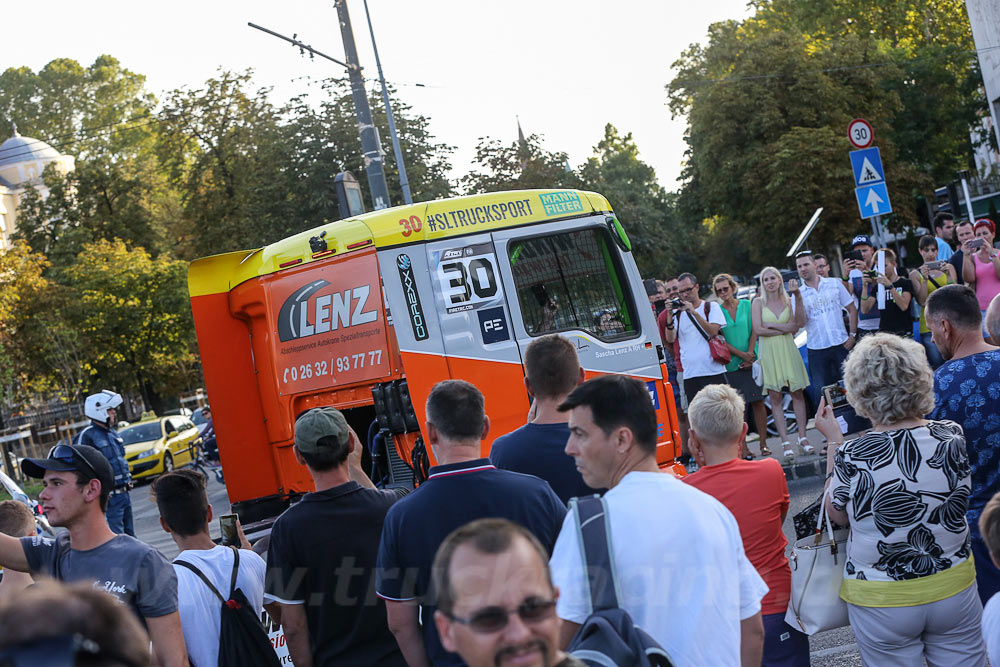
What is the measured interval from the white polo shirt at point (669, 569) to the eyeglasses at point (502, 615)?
697 mm

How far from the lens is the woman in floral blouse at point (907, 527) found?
3703 millimetres

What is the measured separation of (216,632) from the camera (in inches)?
158

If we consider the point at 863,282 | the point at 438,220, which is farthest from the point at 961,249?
the point at 438,220

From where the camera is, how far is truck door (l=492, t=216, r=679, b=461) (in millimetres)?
8523

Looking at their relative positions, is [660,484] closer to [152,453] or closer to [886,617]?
[886,617]

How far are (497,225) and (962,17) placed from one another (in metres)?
46.2

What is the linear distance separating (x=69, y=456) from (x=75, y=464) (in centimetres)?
5

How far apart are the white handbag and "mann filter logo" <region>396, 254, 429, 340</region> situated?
4.63 meters

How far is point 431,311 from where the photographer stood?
8.22 meters

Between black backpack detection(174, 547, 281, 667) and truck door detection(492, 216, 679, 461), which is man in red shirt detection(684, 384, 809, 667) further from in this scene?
truck door detection(492, 216, 679, 461)

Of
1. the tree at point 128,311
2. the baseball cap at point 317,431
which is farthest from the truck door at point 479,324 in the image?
the tree at point 128,311

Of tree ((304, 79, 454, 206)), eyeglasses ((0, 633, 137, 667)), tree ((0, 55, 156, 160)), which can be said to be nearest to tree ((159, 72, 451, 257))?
tree ((304, 79, 454, 206))

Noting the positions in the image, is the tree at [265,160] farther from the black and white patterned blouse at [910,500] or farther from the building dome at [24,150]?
the building dome at [24,150]

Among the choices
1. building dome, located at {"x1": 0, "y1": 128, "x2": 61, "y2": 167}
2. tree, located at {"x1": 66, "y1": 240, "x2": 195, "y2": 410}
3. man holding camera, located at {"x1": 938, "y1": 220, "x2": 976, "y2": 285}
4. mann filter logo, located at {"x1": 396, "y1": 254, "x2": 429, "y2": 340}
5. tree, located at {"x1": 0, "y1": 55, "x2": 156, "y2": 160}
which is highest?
tree, located at {"x1": 0, "y1": 55, "x2": 156, "y2": 160}
